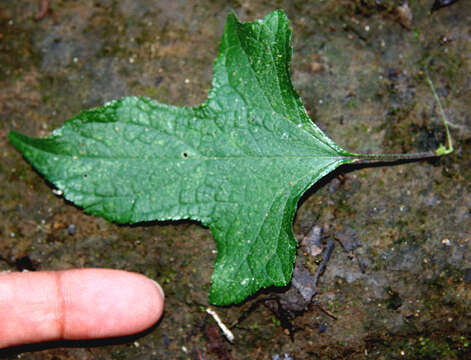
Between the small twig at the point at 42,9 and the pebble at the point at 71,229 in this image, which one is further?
the small twig at the point at 42,9

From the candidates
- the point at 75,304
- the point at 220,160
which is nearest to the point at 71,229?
the point at 75,304

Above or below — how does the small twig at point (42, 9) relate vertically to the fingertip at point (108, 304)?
above

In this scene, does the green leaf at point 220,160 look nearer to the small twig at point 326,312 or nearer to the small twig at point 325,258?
the small twig at point 325,258

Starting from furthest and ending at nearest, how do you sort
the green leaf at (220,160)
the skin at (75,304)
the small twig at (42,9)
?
the small twig at (42,9) < the skin at (75,304) < the green leaf at (220,160)

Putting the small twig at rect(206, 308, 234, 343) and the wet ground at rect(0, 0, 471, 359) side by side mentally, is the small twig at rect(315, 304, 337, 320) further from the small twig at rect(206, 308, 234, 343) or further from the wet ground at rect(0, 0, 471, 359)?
the small twig at rect(206, 308, 234, 343)

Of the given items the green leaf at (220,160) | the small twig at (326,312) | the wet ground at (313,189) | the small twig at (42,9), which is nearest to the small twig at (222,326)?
the wet ground at (313,189)

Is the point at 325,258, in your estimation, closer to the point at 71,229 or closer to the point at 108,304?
the point at 108,304

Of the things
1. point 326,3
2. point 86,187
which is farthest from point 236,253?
point 326,3

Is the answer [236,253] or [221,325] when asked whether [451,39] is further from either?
[221,325]
